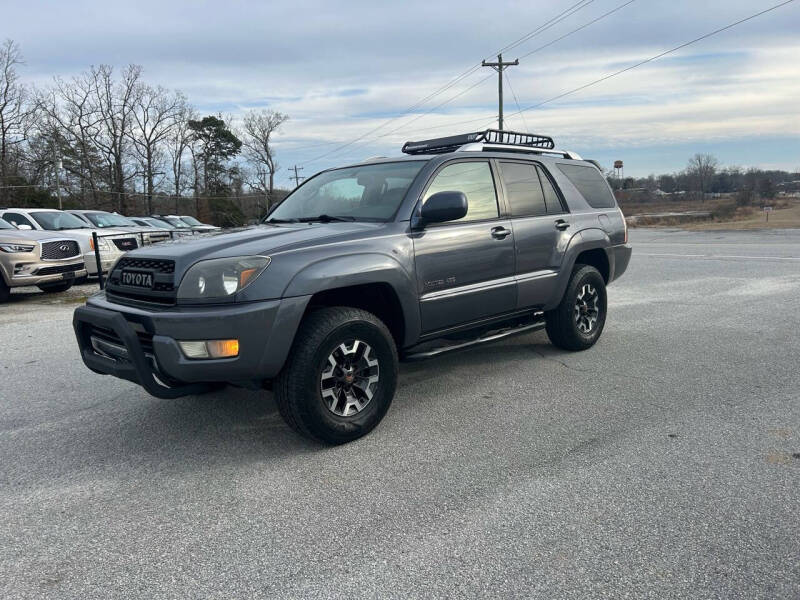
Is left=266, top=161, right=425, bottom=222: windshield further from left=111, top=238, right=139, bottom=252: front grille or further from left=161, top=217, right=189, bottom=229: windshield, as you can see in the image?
left=161, top=217, right=189, bottom=229: windshield

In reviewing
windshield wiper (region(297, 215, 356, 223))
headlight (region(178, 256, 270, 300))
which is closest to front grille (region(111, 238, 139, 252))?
windshield wiper (region(297, 215, 356, 223))

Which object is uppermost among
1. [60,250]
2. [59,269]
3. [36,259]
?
[60,250]

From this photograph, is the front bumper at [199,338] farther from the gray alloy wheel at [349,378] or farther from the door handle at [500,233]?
the door handle at [500,233]

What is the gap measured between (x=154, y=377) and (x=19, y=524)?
0.92 m

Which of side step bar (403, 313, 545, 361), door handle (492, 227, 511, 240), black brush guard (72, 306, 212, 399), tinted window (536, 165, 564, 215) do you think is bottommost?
side step bar (403, 313, 545, 361)

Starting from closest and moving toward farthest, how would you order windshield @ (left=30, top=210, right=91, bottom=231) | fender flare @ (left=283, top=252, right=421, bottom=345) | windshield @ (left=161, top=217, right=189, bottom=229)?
fender flare @ (left=283, top=252, right=421, bottom=345), windshield @ (left=30, top=210, right=91, bottom=231), windshield @ (left=161, top=217, right=189, bottom=229)

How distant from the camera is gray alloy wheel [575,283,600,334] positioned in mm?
5681

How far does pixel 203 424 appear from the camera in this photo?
410cm

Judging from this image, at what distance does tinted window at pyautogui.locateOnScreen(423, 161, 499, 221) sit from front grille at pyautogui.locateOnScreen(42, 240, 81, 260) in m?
8.66

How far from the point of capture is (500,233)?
468 cm

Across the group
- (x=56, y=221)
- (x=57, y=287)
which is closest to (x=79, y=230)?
(x=56, y=221)

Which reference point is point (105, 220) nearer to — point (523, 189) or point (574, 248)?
point (523, 189)

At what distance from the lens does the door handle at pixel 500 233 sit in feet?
15.2

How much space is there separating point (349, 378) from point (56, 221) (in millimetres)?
12371
